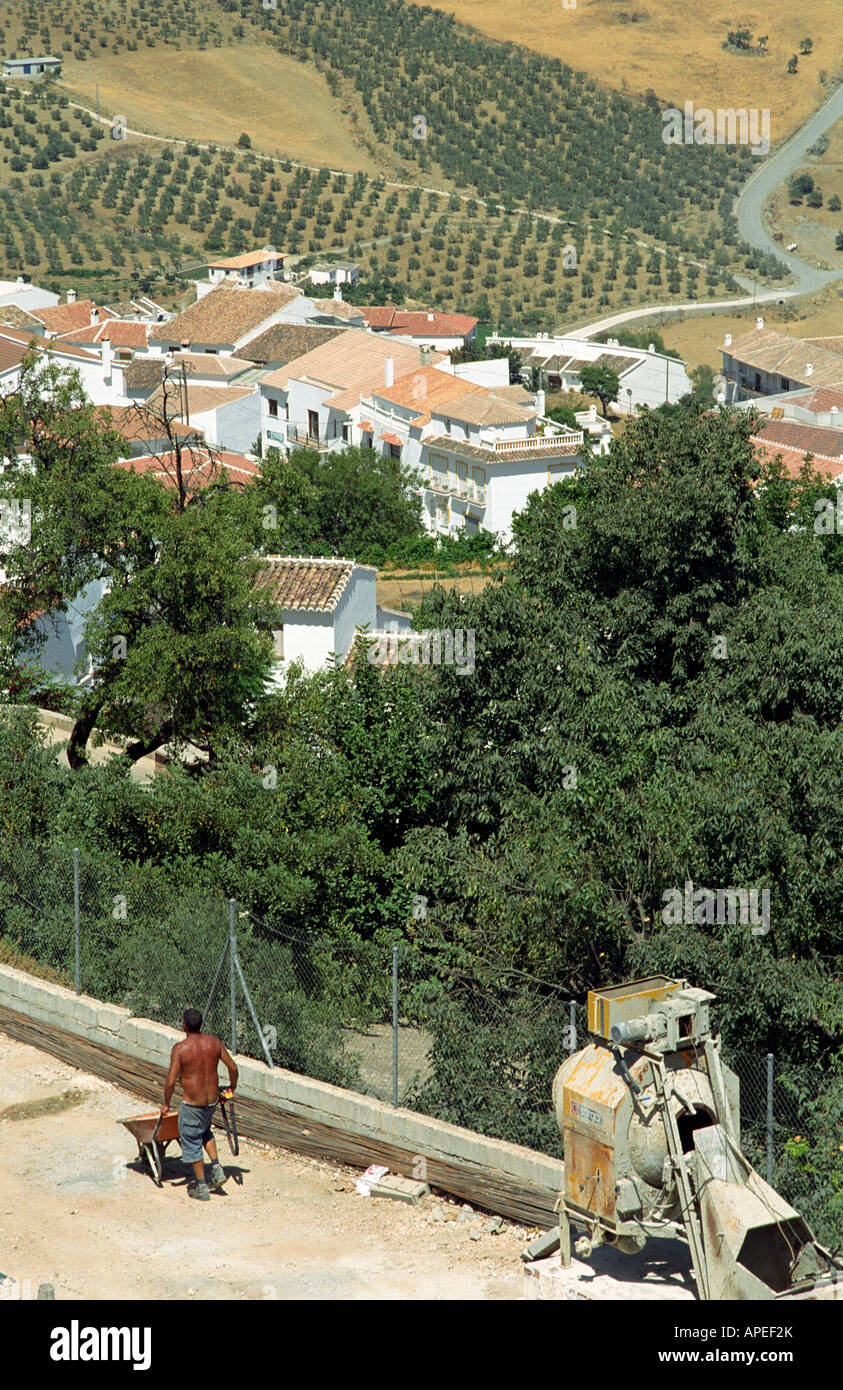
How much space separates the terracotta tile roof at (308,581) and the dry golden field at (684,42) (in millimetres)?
142720

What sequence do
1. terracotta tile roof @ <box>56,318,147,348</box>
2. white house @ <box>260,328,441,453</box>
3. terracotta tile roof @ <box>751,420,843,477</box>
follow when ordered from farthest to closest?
terracotta tile roof @ <box>56,318,147,348</box> < white house @ <box>260,328,441,453</box> < terracotta tile roof @ <box>751,420,843,477</box>

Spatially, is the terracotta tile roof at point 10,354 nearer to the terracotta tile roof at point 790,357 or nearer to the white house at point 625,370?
the white house at point 625,370

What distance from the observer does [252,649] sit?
898 inches

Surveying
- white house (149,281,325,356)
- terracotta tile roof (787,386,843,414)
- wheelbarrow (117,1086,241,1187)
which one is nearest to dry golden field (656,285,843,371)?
terracotta tile roof (787,386,843,414)

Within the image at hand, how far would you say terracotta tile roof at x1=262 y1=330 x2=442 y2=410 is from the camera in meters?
75.1

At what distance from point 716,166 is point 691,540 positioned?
144m

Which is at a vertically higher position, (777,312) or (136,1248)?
(136,1248)

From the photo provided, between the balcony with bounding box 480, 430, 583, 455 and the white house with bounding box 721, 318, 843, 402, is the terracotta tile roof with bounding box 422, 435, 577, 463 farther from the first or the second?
the white house with bounding box 721, 318, 843, 402

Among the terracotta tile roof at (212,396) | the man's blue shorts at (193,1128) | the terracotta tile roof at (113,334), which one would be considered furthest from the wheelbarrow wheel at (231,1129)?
the terracotta tile roof at (113,334)

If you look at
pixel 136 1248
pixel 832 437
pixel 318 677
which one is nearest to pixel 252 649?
pixel 318 677

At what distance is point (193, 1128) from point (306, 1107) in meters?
1.56

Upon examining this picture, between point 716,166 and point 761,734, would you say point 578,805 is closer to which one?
point 761,734

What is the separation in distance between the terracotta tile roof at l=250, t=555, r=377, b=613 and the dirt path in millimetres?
19117

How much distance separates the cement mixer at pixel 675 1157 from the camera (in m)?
9.20
